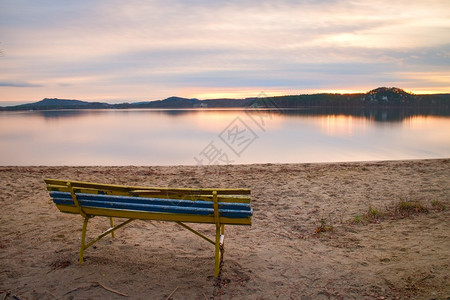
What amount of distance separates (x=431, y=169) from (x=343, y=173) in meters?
2.63

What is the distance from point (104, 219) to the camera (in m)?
6.25

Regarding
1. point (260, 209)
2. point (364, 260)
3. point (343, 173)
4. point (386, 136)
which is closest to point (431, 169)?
point (343, 173)

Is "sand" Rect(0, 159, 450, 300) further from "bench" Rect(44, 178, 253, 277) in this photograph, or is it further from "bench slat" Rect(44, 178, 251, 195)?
"bench slat" Rect(44, 178, 251, 195)

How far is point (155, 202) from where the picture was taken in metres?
3.78

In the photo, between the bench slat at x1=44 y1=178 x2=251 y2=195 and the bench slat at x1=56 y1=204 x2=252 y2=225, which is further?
the bench slat at x1=56 y1=204 x2=252 y2=225

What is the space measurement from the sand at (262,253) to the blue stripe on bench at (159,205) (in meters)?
0.81

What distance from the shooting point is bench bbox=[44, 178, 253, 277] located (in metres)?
3.58

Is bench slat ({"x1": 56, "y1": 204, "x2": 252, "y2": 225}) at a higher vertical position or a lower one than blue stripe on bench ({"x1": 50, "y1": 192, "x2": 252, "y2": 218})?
lower

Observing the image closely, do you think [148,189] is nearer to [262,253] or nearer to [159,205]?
[159,205]

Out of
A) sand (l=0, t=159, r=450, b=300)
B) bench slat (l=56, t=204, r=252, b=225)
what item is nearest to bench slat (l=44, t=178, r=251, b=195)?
bench slat (l=56, t=204, r=252, b=225)

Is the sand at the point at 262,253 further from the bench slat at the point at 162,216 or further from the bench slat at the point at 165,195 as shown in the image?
the bench slat at the point at 165,195

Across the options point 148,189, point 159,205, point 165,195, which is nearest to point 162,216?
point 159,205

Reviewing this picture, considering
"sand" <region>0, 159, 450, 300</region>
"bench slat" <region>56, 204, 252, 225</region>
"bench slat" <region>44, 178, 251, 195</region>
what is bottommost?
"sand" <region>0, 159, 450, 300</region>

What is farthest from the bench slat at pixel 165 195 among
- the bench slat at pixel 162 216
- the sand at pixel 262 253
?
the sand at pixel 262 253
